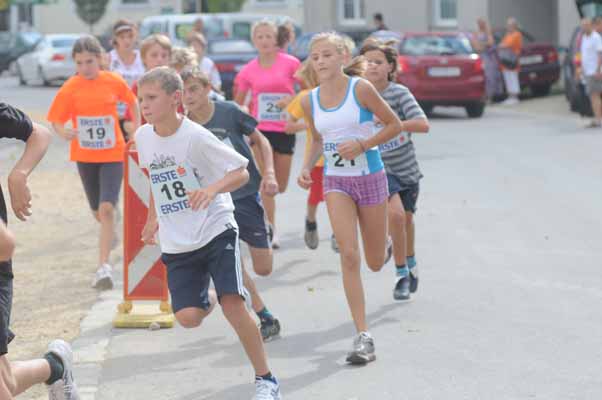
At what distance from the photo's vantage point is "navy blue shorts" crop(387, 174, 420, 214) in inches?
360

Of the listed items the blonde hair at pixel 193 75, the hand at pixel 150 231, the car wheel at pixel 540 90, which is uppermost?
the blonde hair at pixel 193 75

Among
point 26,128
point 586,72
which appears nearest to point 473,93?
point 586,72

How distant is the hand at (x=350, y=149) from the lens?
24.5ft

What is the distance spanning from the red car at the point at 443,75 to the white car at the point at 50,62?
16552mm

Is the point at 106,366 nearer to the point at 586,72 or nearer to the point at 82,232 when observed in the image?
the point at 82,232

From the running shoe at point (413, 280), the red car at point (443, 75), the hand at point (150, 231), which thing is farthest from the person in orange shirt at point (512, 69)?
the hand at point (150, 231)

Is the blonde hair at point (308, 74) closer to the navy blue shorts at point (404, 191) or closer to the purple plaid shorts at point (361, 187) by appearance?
the navy blue shorts at point (404, 191)

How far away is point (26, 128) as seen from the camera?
18.0 feet

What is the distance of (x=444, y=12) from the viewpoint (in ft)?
130

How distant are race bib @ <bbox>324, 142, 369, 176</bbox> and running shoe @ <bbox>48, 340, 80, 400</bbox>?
210 centimetres

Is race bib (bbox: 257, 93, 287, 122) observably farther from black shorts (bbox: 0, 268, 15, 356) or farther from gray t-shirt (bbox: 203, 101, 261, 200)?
black shorts (bbox: 0, 268, 15, 356)

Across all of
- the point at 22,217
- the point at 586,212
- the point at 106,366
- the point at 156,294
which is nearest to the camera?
the point at 22,217

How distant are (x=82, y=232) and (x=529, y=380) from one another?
7.11 m

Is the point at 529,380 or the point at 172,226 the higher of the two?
the point at 172,226
